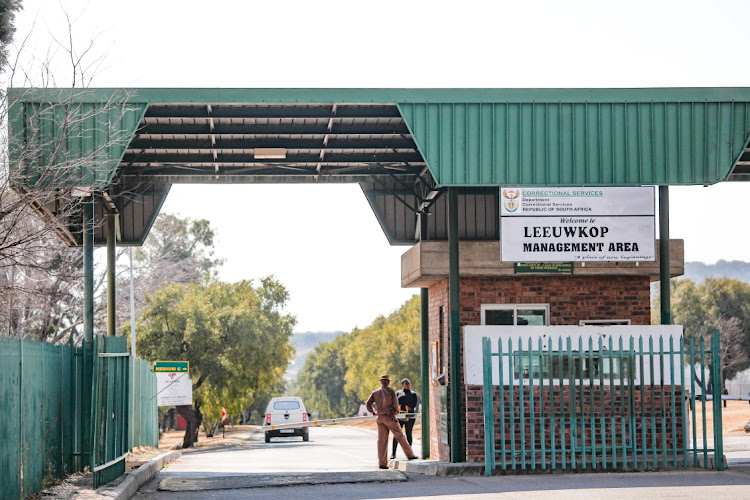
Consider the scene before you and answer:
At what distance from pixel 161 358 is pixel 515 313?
28.4 metres

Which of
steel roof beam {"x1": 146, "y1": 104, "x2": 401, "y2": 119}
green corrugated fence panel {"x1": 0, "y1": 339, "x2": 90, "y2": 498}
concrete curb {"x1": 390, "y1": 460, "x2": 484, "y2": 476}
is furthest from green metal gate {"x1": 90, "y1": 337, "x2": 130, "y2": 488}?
concrete curb {"x1": 390, "y1": 460, "x2": 484, "y2": 476}

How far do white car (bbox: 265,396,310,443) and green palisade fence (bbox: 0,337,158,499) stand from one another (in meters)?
27.7

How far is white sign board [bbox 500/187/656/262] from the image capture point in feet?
60.4

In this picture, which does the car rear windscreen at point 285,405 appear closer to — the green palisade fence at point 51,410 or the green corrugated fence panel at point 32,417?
the green palisade fence at point 51,410

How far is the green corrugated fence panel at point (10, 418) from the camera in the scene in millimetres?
11633

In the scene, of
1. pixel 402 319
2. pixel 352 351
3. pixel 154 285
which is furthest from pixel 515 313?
pixel 352 351

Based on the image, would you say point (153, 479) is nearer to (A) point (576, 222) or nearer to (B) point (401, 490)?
(B) point (401, 490)

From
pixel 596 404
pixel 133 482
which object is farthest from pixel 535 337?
pixel 133 482

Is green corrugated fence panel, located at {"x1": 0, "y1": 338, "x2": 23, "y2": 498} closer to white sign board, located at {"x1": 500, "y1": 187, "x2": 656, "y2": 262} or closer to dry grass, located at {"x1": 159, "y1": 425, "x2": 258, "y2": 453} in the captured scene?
white sign board, located at {"x1": 500, "y1": 187, "x2": 656, "y2": 262}

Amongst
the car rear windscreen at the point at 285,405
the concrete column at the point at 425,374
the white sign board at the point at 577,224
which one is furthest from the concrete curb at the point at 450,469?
the car rear windscreen at the point at 285,405

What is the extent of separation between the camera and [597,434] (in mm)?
18516

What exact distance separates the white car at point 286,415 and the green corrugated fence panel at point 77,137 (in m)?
27.4

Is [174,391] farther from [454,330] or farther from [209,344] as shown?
[454,330]

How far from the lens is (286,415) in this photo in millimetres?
44844
